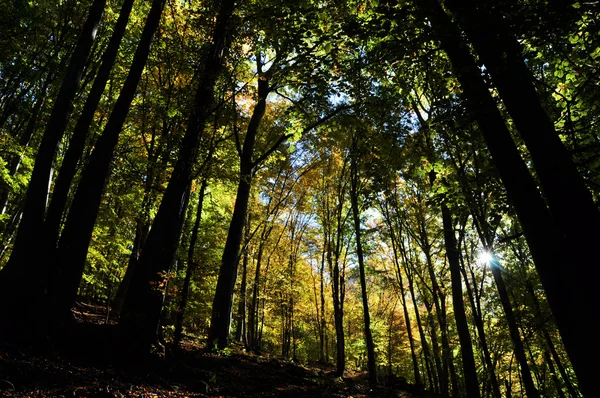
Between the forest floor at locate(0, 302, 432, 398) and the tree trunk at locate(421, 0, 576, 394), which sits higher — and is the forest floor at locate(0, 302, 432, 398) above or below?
below

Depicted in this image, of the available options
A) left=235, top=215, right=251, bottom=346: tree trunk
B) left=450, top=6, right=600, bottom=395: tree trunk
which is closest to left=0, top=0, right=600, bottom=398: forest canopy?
left=450, top=6, right=600, bottom=395: tree trunk

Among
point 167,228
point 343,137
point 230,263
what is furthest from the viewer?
point 343,137

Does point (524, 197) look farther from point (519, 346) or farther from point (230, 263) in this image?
point (230, 263)

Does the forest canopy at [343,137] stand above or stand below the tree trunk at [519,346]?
above

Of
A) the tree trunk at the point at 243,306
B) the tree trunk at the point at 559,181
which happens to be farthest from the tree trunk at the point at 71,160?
the tree trunk at the point at 243,306

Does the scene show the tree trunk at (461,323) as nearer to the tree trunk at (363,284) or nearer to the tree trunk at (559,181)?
the tree trunk at (363,284)

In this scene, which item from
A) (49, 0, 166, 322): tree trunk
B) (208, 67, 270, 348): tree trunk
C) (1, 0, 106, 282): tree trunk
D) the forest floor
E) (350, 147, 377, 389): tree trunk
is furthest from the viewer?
(350, 147, 377, 389): tree trunk

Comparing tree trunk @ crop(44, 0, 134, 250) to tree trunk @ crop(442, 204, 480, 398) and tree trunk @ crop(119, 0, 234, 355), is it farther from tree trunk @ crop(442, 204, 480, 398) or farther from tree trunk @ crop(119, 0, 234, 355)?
tree trunk @ crop(442, 204, 480, 398)

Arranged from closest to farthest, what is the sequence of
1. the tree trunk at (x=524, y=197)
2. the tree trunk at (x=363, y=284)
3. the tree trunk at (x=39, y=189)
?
the tree trunk at (x=524, y=197) → the tree trunk at (x=39, y=189) → the tree trunk at (x=363, y=284)

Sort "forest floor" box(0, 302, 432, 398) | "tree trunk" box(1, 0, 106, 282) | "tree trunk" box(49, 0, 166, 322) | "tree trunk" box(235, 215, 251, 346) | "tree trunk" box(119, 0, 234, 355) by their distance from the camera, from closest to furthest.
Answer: "forest floor" box(0, 302, 432, 398) → "tree trunk" box(1, 0, 106, 282) → "tree trunk" box(49, 0, 166, 322) → "tree trunk" box(119, 0, 234, 355) → "tree trunk" box(235, 215, 251, 346)

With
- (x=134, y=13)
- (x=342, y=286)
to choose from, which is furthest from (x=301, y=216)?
(x=134, y=13)

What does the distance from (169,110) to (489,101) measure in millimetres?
6608

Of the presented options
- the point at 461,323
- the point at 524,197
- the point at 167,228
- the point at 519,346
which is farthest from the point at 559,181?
the point at 461,323

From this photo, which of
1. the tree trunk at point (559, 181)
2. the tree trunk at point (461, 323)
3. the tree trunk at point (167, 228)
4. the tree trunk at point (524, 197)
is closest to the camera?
the tree trunk at point (559, 181)
